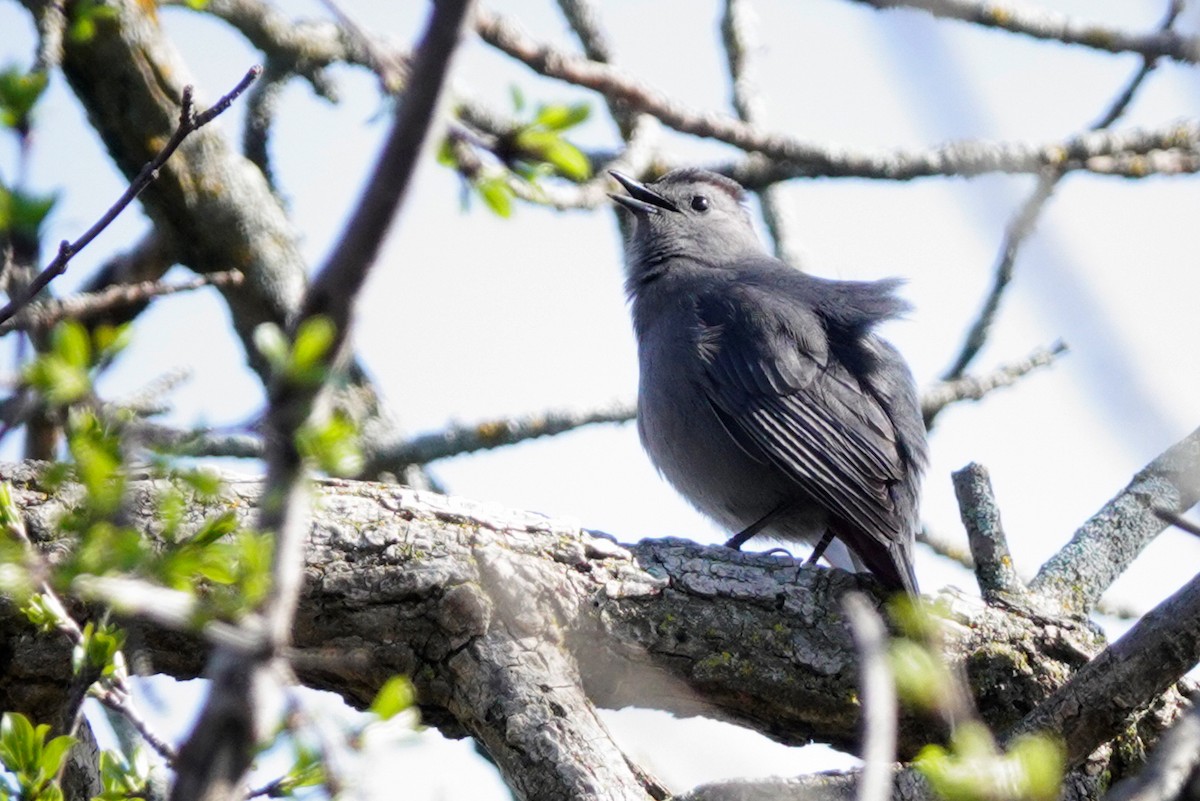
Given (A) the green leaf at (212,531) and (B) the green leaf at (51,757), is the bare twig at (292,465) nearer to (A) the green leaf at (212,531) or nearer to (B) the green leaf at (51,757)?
(A) the green leaf at (212,531)

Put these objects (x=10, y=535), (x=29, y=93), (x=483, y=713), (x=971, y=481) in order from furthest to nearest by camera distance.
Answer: (x=971, y=481), (x=483, y=713), (x=10, y=535), (x=29, y=93)

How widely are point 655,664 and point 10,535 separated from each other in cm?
213

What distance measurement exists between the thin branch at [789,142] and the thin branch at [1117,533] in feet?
4.19

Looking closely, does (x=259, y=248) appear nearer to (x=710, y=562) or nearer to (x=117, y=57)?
(x=117, y=57)

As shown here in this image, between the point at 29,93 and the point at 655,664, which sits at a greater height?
the point at 29,93

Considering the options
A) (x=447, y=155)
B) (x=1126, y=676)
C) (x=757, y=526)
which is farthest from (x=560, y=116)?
(x=757, y=526)

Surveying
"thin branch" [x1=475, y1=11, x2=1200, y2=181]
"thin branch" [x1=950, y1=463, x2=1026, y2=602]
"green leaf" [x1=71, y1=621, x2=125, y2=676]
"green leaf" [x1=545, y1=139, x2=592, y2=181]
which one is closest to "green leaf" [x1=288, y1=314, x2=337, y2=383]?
"green leaf" [x1=545, y1=139, x2=592, y2=181]

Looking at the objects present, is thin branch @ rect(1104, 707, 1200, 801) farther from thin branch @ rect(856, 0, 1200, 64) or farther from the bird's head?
the bird's head

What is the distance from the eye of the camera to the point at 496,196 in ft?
6.86

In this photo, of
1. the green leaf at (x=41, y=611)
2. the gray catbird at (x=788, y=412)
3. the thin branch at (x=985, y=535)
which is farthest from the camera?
the gray catbird at (x=788, y=412)

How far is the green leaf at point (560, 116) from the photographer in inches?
79.4

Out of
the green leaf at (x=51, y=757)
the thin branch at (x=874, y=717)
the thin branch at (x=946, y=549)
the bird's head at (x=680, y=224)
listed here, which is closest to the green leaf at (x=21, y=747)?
the green leaf at (x=51, y=757)

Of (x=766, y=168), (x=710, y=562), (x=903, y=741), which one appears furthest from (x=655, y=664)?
(x=766, y=168)

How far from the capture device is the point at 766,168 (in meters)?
6.54
